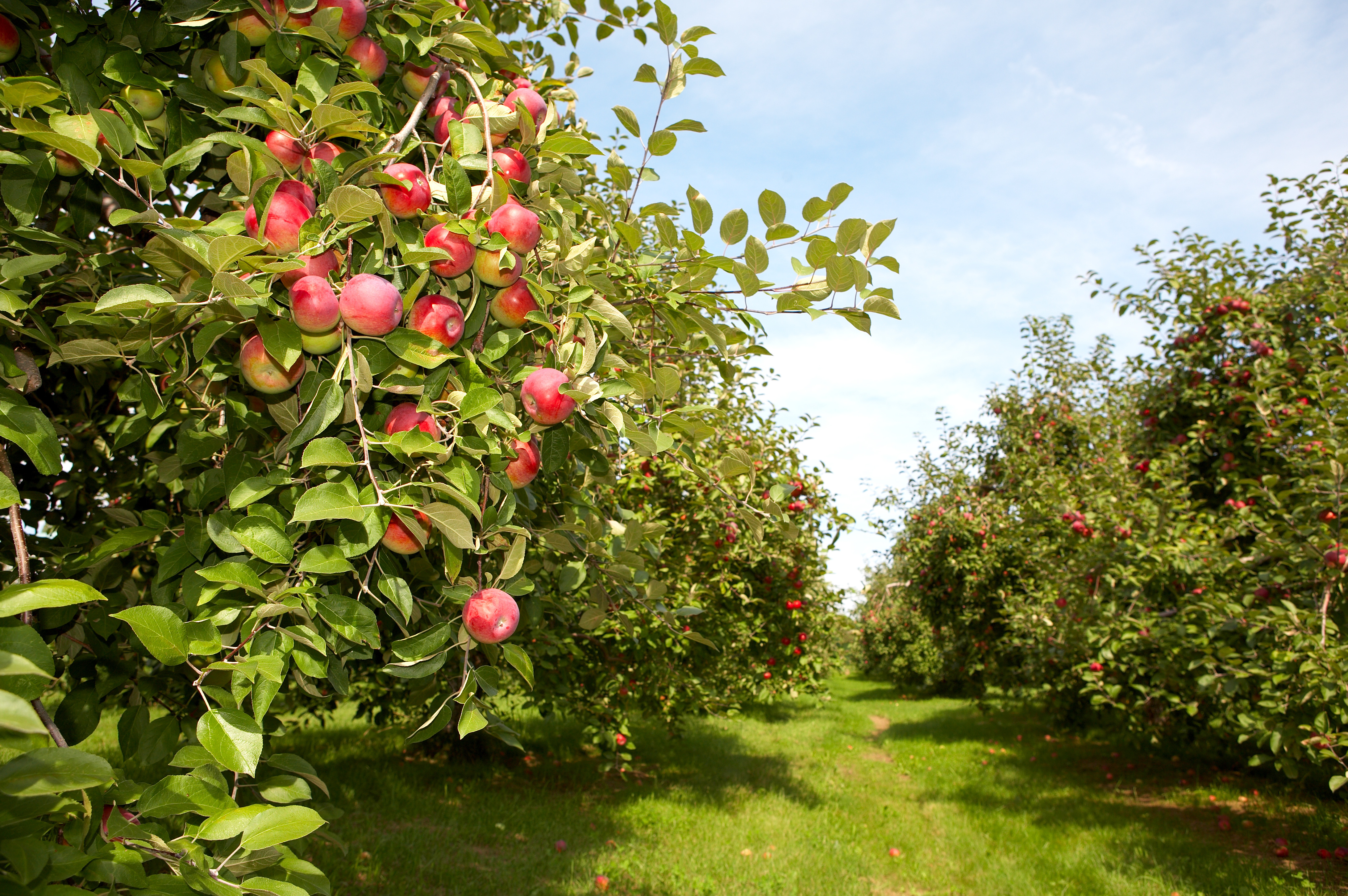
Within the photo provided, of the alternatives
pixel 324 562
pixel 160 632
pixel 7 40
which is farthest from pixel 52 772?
pixel 7 40

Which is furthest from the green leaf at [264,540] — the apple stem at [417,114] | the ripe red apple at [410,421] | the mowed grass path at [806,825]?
the mowed grass path at [806,825]

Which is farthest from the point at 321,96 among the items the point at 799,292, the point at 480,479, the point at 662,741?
the point at 662,741

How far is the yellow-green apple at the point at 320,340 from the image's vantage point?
1271 millimetres

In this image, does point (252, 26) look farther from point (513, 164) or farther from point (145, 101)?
point (513, 164)

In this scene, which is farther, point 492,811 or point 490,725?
point 492,811

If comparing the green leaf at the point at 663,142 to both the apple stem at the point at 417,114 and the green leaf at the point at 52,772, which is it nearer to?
the apple stem at the point at 417,114

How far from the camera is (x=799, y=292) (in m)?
1.54

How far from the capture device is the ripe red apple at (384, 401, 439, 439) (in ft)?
4.44

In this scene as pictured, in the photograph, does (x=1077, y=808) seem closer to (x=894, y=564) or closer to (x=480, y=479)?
(x=480, y=479)

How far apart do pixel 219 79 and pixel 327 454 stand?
902mm

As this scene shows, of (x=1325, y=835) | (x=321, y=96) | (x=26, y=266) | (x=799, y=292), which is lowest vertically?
(x=1325, y=835)

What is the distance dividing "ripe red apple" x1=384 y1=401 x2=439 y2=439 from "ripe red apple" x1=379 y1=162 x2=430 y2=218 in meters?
0.37

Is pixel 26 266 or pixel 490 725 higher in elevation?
pixel 26 266

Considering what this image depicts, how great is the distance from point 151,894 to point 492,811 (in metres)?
5.85
